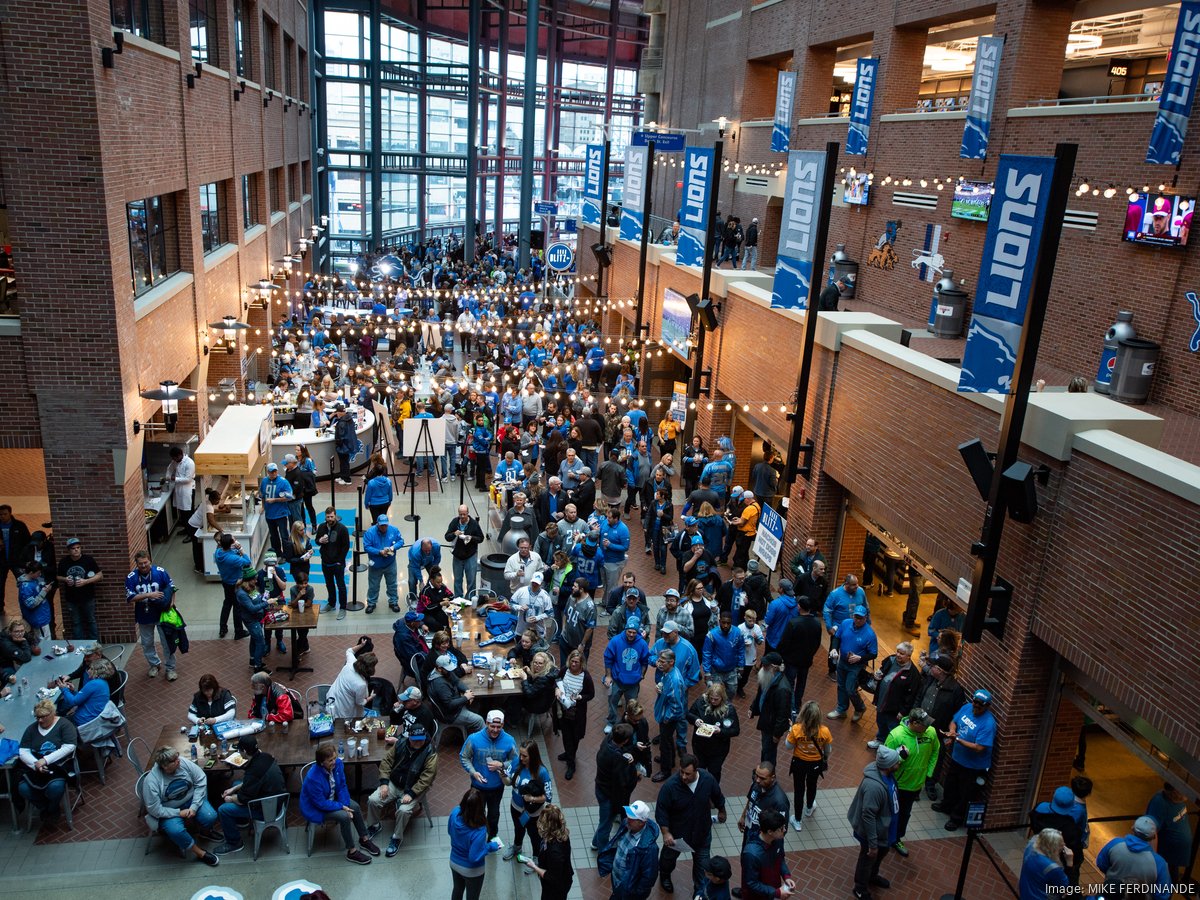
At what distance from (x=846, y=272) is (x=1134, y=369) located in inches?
358

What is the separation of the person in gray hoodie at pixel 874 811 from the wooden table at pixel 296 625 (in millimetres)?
7133

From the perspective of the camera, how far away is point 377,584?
13.8 meters

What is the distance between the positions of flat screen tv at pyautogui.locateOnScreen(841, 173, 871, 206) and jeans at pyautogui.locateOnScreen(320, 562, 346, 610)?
532 inches

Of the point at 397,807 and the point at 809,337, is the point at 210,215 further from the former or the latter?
the point at 397,807

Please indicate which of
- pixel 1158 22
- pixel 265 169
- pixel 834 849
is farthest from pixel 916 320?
pixel 265 169

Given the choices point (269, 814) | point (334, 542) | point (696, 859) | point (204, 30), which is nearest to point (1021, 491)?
point (696, 859)

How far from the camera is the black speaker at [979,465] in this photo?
914 cm

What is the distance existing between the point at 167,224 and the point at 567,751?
37.6 ft

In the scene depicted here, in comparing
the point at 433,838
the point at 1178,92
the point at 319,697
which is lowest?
the point at 433,838

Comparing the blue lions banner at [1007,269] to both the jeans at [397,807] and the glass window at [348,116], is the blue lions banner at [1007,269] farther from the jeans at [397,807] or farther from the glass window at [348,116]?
the glass window at [348,116]

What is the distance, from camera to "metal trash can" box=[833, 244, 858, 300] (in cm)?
2038

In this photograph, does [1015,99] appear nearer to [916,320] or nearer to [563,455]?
[916,320]

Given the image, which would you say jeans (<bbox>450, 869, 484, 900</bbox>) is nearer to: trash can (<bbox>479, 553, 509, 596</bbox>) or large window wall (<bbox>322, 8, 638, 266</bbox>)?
trash can (<bbox>479, 553, 509, 596</bbox>)

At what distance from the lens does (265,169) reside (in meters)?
25.0
